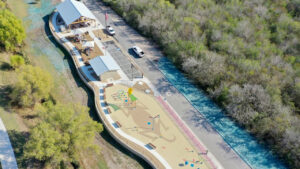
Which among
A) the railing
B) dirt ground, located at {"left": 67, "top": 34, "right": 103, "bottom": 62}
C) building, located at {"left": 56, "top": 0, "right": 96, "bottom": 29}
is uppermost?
building, located at {"left": 56, "top": 0, "right": 96, "bottom": 29}

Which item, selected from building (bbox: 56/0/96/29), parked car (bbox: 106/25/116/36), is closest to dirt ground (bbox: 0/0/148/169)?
building (bbox: 56/0/96/29)

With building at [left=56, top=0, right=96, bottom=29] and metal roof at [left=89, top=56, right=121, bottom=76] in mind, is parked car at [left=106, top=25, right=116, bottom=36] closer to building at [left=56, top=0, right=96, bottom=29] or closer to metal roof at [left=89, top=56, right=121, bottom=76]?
building at [left=56, top=0, right=96, bottom=29]

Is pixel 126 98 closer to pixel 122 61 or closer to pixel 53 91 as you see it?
pixel 122 61

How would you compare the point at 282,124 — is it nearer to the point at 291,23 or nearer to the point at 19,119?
the point at 291,23

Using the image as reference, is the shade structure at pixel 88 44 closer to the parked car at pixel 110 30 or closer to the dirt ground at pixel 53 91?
→ the dirt ground at pixel 53 91

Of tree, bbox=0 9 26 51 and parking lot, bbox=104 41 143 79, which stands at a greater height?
tree, bbox=0 9 26 51

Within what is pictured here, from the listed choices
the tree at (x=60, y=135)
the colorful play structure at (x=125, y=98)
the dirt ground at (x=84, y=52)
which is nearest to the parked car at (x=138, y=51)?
the dirt ground at (x=84, y=52)

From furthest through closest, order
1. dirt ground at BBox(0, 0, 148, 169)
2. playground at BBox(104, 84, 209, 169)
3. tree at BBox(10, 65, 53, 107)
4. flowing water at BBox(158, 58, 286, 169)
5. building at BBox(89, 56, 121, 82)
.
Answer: building at BBox(89, 56, 121, 82) < tree at BBox(10, 65, 53, 107) < flowing water at BBox(158, 58, 286, 169) < dirt ground at BBox(0, 0, 148, 169) < playground at BBox(104, 84, 209, 169)
